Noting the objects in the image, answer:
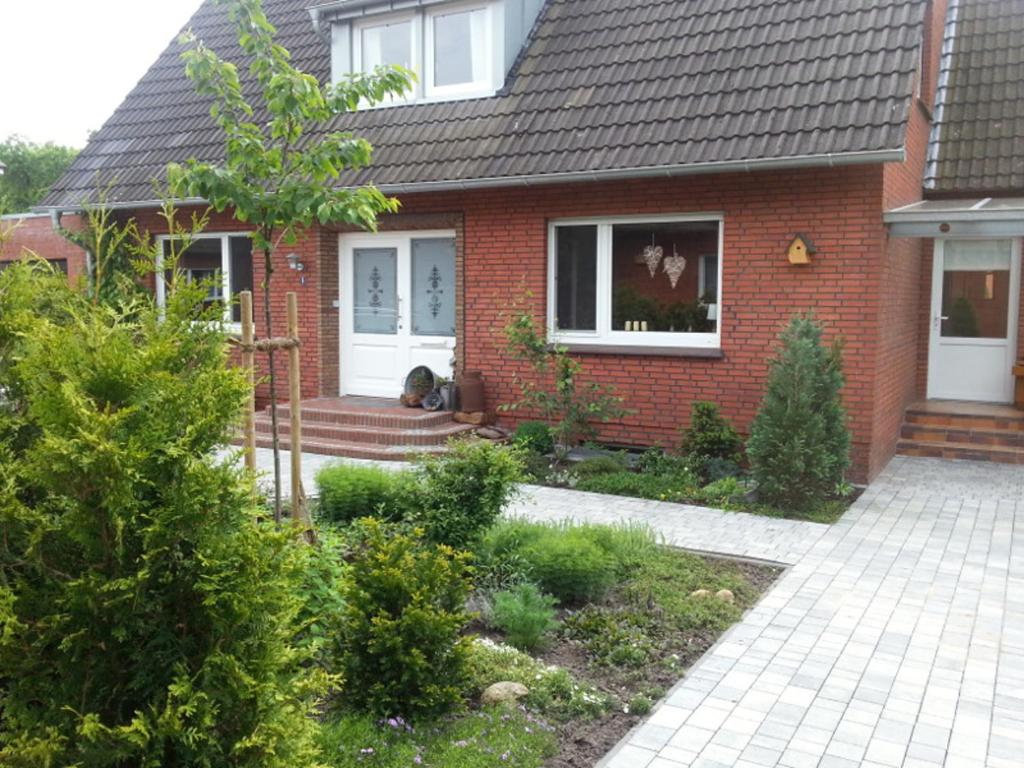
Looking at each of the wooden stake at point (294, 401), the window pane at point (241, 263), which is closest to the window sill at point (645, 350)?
the wooden stake at point (294, 401)

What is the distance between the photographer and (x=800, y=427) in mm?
8539

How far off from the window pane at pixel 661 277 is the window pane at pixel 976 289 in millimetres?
4155

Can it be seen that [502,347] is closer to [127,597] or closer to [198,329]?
[198,329]

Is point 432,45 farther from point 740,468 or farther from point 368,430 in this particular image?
point 740,468

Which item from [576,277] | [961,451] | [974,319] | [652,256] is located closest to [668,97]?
[652,256]

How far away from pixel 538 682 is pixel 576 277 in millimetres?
7520

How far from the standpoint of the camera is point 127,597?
2.55 metres

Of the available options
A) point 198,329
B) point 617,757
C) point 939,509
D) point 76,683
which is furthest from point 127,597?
point 939,509

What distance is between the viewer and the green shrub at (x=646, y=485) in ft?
30.3

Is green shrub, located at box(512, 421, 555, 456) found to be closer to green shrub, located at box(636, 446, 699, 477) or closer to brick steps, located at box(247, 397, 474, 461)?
brick steps, located at box(247, 397, 474, 461)

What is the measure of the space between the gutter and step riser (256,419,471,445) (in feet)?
9.91

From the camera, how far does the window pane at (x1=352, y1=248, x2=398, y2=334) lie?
13.3 metres

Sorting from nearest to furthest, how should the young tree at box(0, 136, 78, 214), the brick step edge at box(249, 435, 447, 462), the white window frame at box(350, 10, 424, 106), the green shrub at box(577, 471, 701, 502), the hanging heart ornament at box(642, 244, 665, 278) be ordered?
the green shrub at box(577, 471, 701, 502) < the brick step edge at box(249, 435, 447, 462) < the hanging heart ornament at box(642, 244, 665, 278) < the white window frame at box(350, 10, 424, 106) < the young tree at box(0, 136, 78, 214)

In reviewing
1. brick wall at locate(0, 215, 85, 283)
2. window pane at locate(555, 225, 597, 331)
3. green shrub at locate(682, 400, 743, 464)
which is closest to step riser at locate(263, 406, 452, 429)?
window pane at locate(555, 225, 597, 331)
